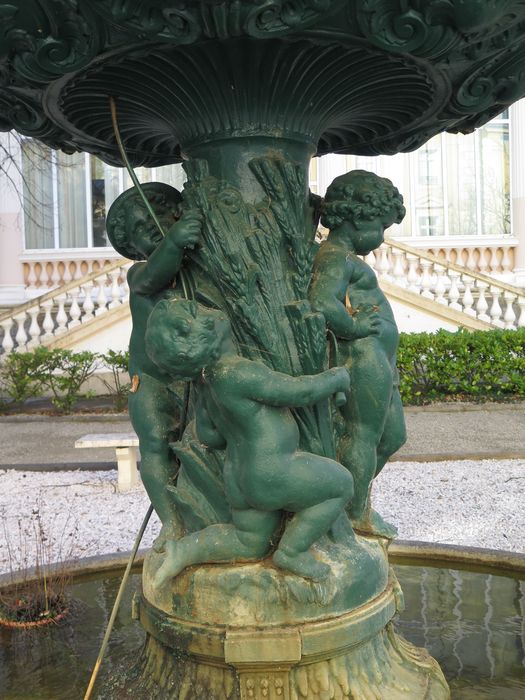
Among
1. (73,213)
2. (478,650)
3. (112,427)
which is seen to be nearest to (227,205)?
(478,650)

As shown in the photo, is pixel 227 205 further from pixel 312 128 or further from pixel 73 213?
pixel 73 213

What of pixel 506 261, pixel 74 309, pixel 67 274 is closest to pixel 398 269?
pixel 506 261

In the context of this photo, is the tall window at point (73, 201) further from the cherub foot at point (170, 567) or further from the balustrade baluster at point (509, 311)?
the cherub foot at point (170, 567)

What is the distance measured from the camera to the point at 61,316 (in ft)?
41.8

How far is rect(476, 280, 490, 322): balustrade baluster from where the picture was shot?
12.7m

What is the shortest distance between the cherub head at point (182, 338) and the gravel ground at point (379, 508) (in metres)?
3.02

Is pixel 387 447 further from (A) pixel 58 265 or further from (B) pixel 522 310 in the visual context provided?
(A) pixel 58 265

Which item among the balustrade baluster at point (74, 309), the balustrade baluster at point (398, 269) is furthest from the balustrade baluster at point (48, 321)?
the balustrade baluster at point (398, 269)

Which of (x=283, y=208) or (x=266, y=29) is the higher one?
(x=266, y=29)

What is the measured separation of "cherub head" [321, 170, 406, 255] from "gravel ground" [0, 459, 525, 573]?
10.3 ft

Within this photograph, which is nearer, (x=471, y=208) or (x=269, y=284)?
(x=269, y=284)

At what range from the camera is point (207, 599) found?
2551 mm

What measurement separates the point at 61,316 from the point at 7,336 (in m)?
0.94

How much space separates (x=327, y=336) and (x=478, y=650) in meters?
1.59
